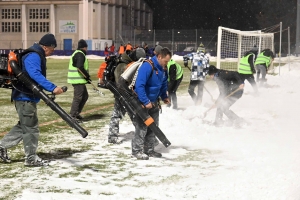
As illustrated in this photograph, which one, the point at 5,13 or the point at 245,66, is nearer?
the point at 245,66

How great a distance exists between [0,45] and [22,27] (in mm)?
4220

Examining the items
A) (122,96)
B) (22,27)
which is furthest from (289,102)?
(22,27)

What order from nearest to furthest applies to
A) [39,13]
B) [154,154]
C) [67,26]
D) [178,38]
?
1. [154,154]
2. [178,38]
3. [67,26]
4. [39,13]

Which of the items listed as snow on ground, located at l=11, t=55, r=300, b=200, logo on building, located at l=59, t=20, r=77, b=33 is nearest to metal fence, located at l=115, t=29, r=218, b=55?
logo on building, located at l=59, t=20, r=77, b=33

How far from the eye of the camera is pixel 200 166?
757 cm

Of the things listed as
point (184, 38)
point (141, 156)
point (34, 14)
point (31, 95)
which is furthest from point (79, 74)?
point (34, 14)

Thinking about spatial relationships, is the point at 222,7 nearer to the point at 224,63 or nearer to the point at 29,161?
the point at 224,63

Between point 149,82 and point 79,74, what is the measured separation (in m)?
3.97

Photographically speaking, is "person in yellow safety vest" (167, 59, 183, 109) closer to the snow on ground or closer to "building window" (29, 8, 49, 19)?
the snow on ground

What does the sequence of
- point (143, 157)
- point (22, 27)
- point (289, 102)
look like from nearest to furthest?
point (143, 157) < point (289, 102) < point (22, 27)

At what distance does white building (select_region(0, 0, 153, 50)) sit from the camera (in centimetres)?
6556

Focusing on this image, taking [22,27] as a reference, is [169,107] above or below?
below

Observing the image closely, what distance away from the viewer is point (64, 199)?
19.4 ft

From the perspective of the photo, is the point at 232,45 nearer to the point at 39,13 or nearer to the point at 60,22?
the point at 60,22
